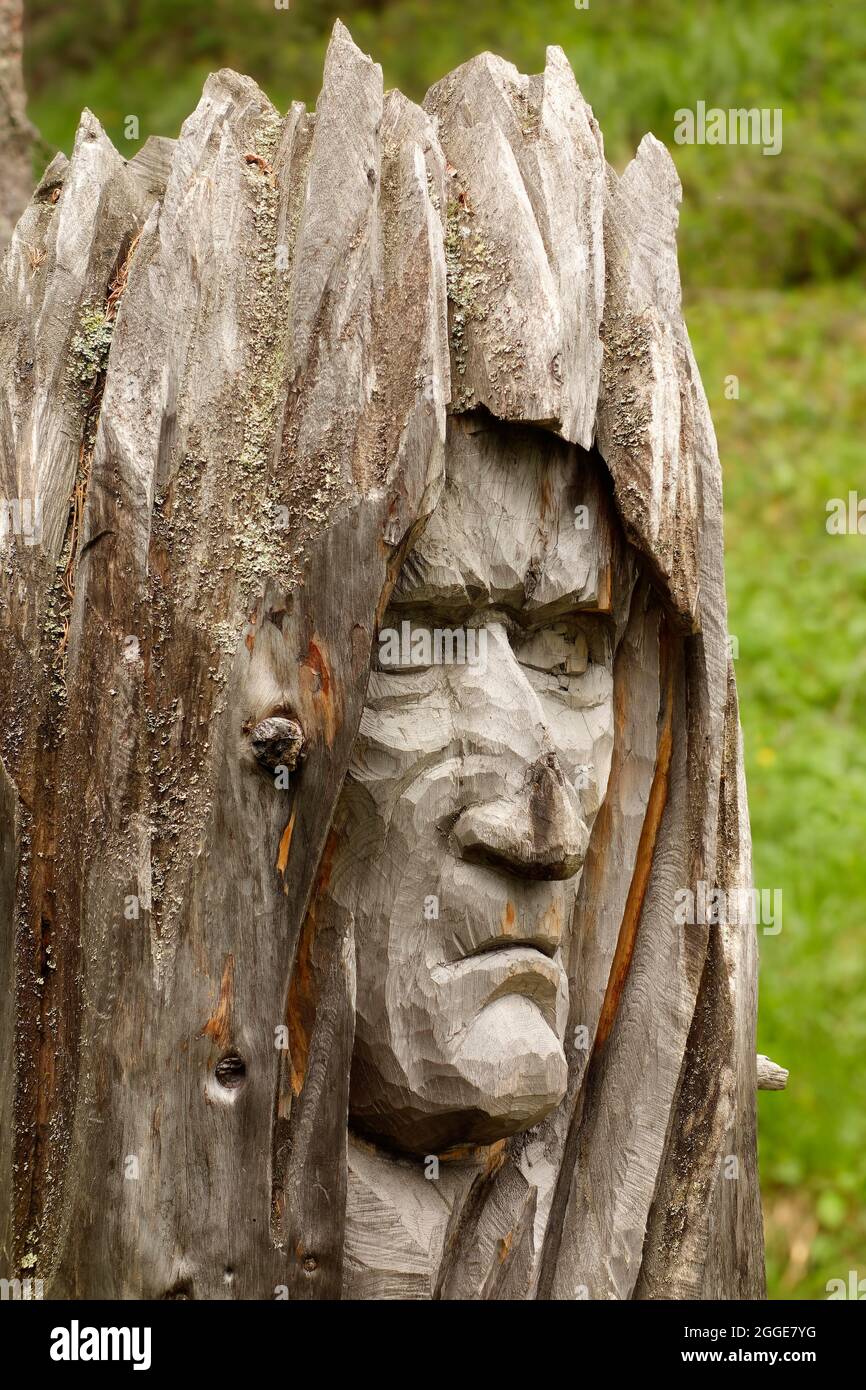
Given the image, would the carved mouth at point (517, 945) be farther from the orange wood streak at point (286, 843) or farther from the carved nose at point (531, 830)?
the orange wood streak at point (286, 843)

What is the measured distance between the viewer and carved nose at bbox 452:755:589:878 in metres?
1.96

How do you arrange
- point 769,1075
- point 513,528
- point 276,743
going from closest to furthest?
1. point 276,743
2. point 513,528
3. point 769,1075

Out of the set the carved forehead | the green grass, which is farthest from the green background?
the carved forehead

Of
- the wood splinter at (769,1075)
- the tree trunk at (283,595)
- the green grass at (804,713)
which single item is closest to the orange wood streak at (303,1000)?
the tree trunk at (283,595)

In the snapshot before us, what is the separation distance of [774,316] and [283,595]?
5.50 m

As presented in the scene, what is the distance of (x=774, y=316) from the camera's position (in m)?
6.79

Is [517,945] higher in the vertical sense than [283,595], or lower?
lower

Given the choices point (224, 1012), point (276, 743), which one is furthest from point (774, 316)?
point (224, 1012)

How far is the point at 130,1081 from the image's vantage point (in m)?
1.84

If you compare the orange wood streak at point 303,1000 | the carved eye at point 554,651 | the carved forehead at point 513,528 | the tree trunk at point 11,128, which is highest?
the tree trunk at point 11,128

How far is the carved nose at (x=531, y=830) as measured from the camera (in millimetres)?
1960

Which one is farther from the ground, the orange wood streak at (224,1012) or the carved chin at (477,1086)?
the orange wood streak at (224,1012)

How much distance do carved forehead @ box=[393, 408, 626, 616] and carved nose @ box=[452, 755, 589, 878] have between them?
0.84ft

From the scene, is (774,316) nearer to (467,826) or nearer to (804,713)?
(804,713)
